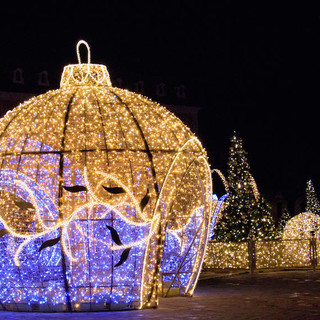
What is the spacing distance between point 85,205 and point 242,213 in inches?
509

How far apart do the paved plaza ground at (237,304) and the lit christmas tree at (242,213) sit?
5.79 meters

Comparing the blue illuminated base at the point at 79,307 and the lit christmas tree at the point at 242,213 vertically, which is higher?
the lit christmas tree at the point at 242,213

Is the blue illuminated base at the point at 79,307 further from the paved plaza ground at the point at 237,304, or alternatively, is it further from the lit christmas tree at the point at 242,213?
the lit christmas tree at the point at 242,213

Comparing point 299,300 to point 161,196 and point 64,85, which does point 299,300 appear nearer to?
point 161,196

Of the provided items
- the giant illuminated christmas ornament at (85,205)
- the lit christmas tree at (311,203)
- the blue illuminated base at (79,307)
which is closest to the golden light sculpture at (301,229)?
the lit christmas tree at (311,203)

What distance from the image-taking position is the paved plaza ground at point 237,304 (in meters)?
13.6

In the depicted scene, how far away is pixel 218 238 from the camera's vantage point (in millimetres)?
27000

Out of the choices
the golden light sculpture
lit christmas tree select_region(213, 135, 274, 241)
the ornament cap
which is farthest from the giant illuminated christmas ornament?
the golden light sculpture

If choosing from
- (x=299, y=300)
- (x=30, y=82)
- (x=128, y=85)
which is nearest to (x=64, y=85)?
(x=299, y=300)

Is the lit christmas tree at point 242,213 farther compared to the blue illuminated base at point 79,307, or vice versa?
the lit christmas tree at point 242,213

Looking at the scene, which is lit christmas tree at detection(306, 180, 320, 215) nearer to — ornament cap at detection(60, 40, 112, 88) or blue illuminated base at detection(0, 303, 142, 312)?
ornament cap at detection(60, 40, 112, 88)

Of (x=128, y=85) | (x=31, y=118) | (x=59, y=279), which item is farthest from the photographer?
(x=128, y=85)

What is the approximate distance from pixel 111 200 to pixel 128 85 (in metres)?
37.7

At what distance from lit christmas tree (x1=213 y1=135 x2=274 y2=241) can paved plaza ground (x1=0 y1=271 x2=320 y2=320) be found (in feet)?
19.0
